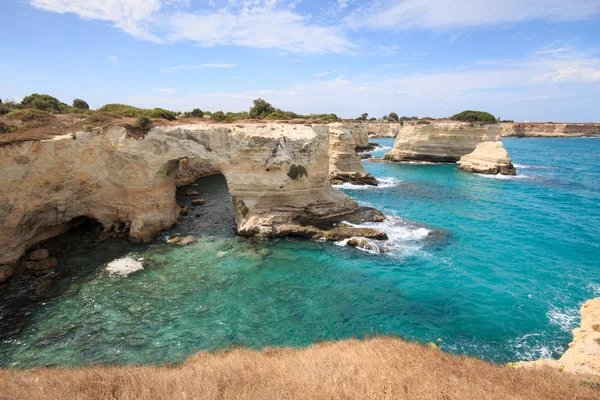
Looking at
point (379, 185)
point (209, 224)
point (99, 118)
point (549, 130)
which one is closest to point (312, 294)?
point (209, 224)

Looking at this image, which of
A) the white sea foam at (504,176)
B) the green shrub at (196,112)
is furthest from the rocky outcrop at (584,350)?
the green shrub at (196,112)

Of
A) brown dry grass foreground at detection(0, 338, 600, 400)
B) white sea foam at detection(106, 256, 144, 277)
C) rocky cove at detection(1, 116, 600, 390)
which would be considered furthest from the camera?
white sea foam at detection(106, 256, 144, 277)

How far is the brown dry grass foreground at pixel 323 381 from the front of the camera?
586 centimetres

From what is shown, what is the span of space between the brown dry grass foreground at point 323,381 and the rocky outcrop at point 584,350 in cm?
190

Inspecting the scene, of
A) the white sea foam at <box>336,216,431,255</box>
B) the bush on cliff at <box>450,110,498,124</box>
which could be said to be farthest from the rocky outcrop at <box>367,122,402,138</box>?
the white sea foam at <box>336,216,431,255</box>

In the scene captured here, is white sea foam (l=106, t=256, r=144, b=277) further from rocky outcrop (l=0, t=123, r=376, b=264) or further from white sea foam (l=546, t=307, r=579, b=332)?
white sea foam (l=546, t=307, r=579, b=332)

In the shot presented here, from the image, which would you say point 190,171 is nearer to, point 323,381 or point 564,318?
point 323,381

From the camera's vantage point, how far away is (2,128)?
16.7m

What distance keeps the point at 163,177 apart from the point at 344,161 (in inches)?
874

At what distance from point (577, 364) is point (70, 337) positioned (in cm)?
1636

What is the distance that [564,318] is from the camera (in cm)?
1197

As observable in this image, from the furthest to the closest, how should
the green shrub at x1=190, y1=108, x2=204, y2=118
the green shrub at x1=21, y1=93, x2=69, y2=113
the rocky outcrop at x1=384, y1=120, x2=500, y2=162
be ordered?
the rocky outcrop at x1=384, y1=120, x2=500, y2=162 → the green shrub at x1=190, y1=108, x2=204, y2=118 → the green shrub at x1=21, y1=93, x2=69, y2=113

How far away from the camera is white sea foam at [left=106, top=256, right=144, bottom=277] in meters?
15.3

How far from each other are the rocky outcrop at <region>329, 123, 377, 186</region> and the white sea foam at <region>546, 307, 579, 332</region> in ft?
78.6
